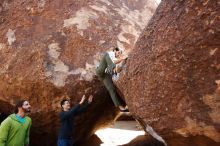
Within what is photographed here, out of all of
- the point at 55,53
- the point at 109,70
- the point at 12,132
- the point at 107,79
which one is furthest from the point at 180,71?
the point at 55,53

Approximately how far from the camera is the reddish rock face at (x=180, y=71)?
4.01 meters

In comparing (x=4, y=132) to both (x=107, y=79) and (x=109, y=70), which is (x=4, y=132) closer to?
(x=109, y=70)

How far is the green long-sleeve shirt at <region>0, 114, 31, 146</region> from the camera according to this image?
464cm

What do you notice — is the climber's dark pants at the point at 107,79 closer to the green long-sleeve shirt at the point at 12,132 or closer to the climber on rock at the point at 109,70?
the climber on rock at the point at 109,70

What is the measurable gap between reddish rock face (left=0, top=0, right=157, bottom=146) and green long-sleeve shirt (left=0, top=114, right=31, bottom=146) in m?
1.67

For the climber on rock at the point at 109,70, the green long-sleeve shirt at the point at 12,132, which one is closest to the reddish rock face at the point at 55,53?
the climber on rock at the point at 109,70

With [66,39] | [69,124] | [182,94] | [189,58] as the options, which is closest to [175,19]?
[189,58]

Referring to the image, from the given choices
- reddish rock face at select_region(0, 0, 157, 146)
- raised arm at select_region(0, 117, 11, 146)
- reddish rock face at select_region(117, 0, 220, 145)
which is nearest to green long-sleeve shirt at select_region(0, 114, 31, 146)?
raised arm at select_region(0, 117, 11, 146)

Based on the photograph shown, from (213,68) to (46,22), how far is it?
12.8 ft

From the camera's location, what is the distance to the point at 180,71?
4.24 meters

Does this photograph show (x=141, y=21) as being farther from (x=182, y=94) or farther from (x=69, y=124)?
(x=182, y=94)

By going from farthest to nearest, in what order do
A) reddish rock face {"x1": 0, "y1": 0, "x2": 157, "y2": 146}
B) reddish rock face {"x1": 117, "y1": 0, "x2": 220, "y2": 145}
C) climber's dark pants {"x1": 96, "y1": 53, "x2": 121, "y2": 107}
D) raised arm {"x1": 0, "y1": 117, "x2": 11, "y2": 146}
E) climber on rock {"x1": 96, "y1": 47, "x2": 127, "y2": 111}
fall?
reddish rock face {"x1": 0, "y1": 0, "x2": 157, "y2": 146} < climber's dark pants {"x1": 96, "y1": 53, "x2": 121, "y2": 107} < climber on rock {"x1": 96, "y1": 47, "x2": 127, "y2": 111} < raised arm {"x1": 0, "y1": 117, "x2": 11, "y2": 146} < reddish rock face {"x1": 117, "y1": 0, "x2": 220, "y2": 145}

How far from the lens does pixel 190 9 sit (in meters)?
4.18

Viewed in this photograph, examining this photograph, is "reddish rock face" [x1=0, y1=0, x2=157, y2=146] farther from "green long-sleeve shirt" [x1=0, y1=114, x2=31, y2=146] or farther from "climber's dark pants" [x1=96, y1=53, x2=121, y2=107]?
"green long-sleeve shirt" [x1=0, y1=114, x2=31, y2=146]
